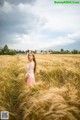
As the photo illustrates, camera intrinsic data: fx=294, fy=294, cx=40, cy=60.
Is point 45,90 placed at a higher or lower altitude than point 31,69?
lower

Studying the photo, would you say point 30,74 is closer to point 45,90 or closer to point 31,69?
point 31,69

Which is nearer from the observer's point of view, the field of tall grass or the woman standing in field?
the field of tall grass

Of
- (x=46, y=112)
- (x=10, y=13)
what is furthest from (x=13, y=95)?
(x=10, y=13)

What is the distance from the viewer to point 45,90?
9.17 feet

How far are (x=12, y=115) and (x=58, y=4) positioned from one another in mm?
1235

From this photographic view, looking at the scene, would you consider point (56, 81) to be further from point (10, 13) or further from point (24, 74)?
point (10, 13)

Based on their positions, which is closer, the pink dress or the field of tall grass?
the field of tall grass

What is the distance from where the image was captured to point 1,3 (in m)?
3.21

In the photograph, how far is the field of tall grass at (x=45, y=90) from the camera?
252cm

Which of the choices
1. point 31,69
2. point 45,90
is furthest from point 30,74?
point 45,90

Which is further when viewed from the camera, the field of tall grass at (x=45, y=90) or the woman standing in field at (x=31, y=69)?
the woman standing in field at (x=31, y=69)

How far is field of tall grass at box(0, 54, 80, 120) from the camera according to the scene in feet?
8.27

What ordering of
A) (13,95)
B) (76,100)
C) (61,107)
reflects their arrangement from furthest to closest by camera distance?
(13,95) < (76,100) < (61,107)

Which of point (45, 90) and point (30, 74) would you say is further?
point (30, 74)
